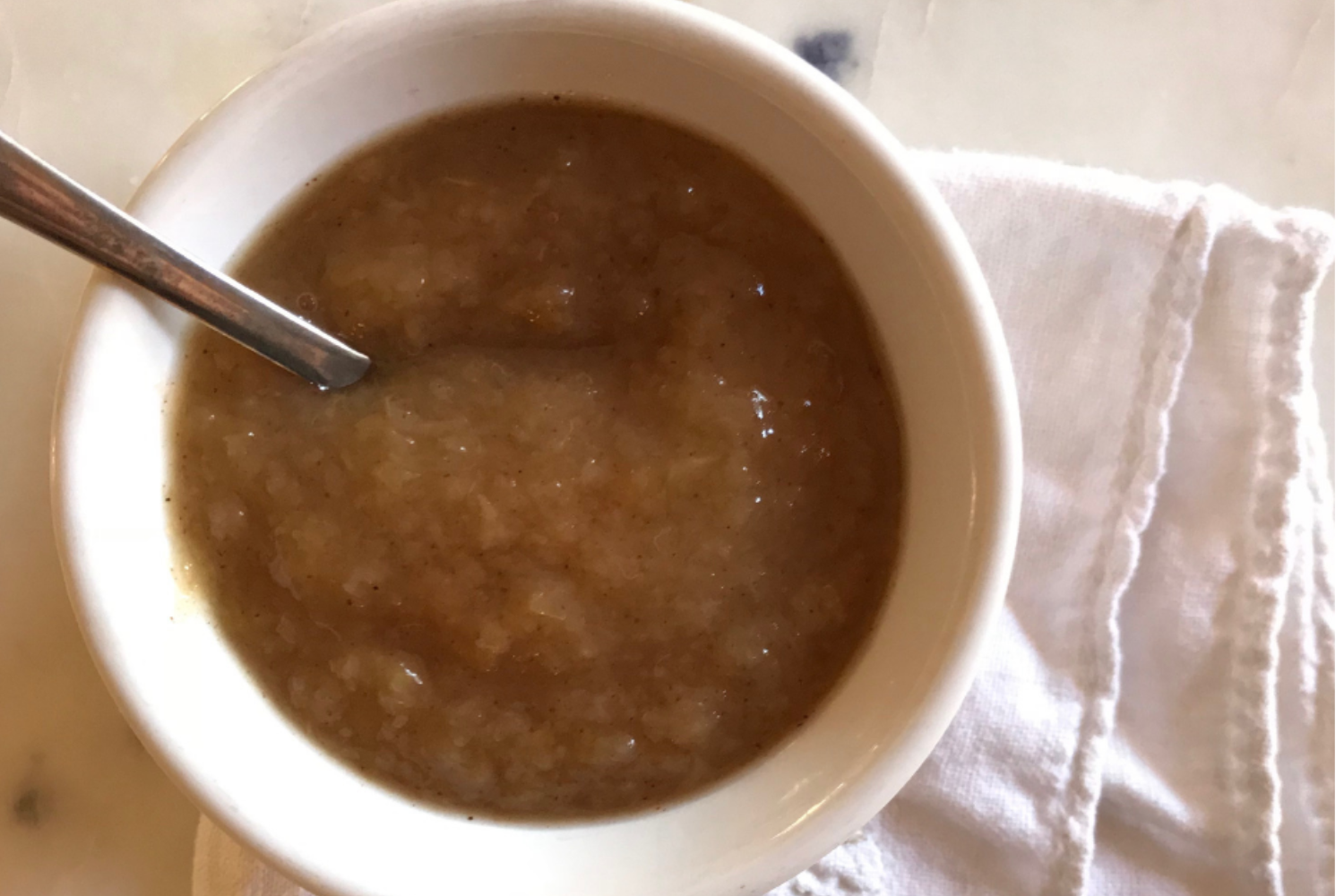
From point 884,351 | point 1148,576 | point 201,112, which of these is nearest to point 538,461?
point 884,351

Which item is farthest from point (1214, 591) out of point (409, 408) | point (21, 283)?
point (21, 283)

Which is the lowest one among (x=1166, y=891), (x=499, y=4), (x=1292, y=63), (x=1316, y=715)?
(x=1166, y=891)

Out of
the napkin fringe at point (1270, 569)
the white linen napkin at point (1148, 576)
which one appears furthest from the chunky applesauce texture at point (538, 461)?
the napkin fringe at point (1270, 569)

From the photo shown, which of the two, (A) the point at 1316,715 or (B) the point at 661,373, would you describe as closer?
(B) the point at 661,373

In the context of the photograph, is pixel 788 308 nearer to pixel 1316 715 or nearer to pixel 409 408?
pixel 409 408

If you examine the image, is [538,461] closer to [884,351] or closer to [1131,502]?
[884,351]

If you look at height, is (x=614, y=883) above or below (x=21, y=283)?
below

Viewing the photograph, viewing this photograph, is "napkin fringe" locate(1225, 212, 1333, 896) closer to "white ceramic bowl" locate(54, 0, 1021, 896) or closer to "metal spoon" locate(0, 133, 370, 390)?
"white ceramic bowl" locate(54, 0, 1021, 896)
